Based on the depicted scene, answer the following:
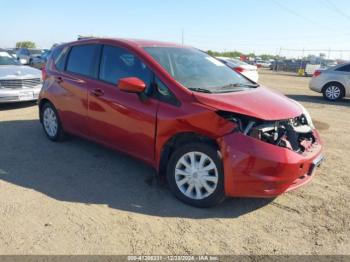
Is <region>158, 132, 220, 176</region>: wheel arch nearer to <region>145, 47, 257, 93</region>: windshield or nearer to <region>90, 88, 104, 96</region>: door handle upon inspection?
<region>145, 47, 257, 93</region>: windshield

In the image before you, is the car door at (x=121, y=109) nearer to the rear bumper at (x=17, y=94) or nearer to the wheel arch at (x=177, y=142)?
the wheel arch at (x=177, y=142)

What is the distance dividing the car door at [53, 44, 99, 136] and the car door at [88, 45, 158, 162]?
18cm

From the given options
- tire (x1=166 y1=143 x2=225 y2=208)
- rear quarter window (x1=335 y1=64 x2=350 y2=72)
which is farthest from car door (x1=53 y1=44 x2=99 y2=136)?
rear quarter window (x1=335 y1=64 x2=350 y2=72)

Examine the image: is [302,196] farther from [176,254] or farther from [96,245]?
[96,245]

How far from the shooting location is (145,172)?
4.84 m

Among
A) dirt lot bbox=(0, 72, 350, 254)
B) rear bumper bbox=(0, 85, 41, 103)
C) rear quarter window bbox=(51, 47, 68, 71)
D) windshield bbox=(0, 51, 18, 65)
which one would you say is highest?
rear quarter window bbox=(51, 47, 68, 71)

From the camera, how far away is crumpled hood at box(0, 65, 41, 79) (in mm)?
9047

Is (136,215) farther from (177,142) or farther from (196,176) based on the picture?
(177,142)

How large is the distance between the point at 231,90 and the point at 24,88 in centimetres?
670

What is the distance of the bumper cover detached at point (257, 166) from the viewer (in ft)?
11.4

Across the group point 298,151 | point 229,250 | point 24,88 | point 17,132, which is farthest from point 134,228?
point 24,88

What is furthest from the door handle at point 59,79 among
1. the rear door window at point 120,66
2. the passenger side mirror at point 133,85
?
the passenger side mirror at point 133,85

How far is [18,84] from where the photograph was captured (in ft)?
29.9

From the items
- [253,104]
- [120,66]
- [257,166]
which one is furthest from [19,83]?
[257,166]
